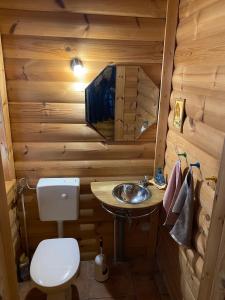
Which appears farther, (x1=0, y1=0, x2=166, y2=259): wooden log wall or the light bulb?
the light bulb

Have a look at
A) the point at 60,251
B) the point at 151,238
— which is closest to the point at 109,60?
the point at 60,251

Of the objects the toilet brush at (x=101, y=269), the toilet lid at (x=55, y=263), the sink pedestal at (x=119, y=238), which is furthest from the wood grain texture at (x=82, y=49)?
the toilet brush at (x=101, y=269)

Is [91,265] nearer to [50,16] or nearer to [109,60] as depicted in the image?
[109,60]

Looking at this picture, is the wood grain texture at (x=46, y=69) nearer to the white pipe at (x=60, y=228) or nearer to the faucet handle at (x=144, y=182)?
the faucet handle at (x=144, y=182)

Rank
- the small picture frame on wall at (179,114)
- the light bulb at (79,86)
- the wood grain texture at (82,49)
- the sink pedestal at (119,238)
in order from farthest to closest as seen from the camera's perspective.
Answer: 1. the sink pedestal at (119,238)
2. the light bulb at (79,86)
3. the wood grain texture at (82,49)
4. the small picture frame on wall at (179,114)

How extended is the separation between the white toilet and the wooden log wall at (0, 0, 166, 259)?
0.19 meters

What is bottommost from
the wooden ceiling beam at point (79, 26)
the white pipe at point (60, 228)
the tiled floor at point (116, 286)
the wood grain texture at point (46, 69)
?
the tiled floor at point (116, 286)

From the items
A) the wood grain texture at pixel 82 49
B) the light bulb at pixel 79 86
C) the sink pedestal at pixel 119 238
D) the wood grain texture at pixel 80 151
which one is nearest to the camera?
the wood grain texture at pixel 82 49

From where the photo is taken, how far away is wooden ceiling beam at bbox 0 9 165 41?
1710mm

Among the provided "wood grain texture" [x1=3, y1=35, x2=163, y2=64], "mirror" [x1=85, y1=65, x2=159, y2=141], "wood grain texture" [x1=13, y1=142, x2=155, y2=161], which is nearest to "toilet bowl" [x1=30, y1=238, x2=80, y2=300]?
"wood grain texture" [x1=13, y1=142, x2=155, y2=161]

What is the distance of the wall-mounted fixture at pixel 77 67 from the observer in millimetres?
1826

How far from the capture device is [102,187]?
2.02 m

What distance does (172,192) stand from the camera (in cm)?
172

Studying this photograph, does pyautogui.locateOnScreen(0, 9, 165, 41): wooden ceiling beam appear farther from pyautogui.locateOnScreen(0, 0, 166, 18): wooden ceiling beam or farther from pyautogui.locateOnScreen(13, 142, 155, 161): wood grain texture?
pyautogui.locateOnScreen(13, 142, 155, 161): wood grain texture
